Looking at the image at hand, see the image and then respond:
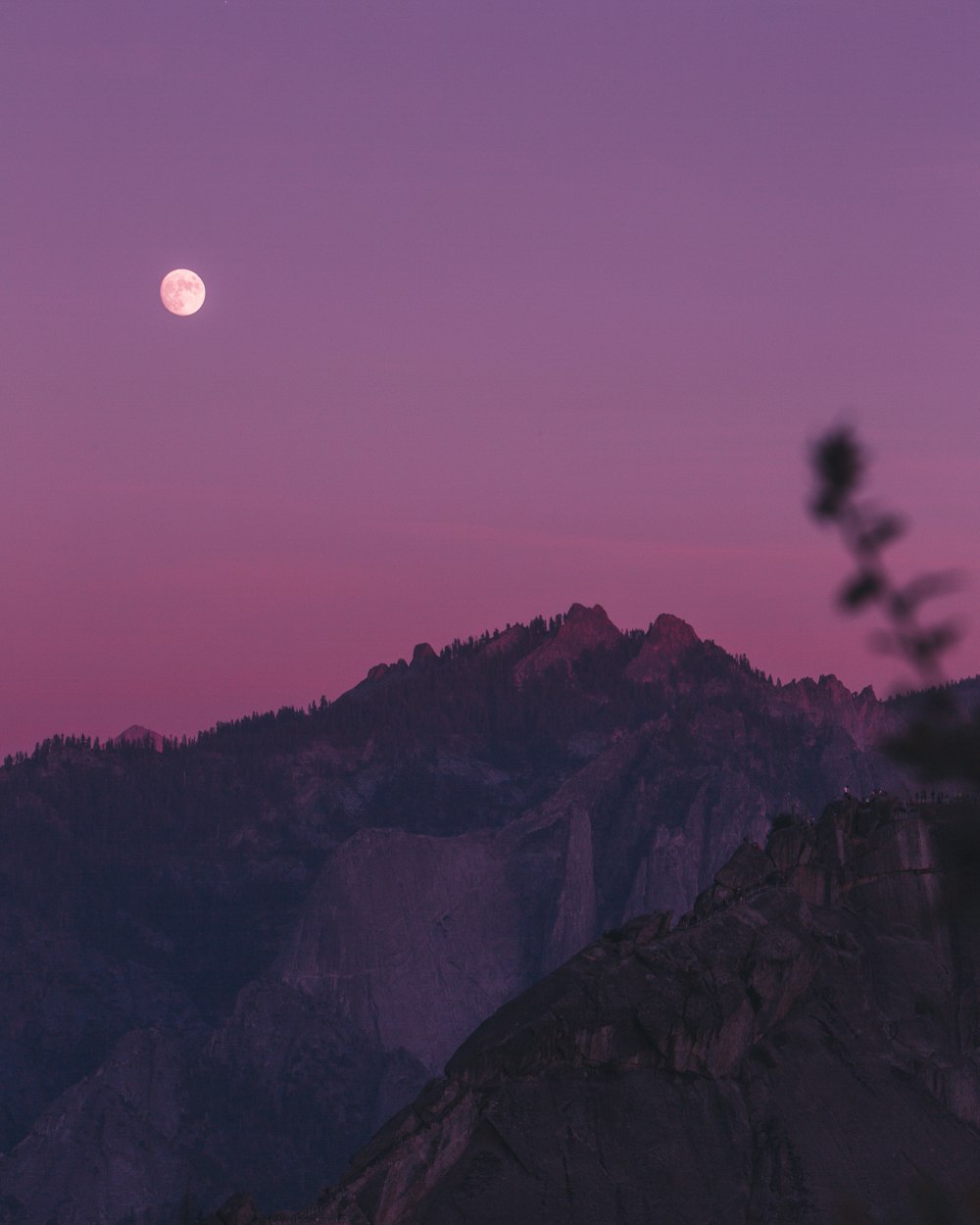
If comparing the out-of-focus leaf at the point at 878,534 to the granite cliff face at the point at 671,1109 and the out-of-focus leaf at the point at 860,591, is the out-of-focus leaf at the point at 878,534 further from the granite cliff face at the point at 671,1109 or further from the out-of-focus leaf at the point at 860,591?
the granite cliff face at the point at 671,1109

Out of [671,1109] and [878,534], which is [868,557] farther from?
[671,1109]

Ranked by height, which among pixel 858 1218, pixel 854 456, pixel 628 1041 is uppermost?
pixel 628 1041

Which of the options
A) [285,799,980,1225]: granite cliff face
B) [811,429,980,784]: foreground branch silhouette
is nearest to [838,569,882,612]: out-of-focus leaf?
[811,429,980,784]: foreground branch silhouette

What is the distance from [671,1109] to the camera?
182125 millimetres

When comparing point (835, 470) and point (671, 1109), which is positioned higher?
point (671, 1109)

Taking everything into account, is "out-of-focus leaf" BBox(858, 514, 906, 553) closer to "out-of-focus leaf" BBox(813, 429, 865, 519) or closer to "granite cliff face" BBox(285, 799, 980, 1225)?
"out-of-focus leaf" BBox(813, 429, 865, 519)

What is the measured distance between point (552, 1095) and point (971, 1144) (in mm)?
34457

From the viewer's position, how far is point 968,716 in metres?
30.5

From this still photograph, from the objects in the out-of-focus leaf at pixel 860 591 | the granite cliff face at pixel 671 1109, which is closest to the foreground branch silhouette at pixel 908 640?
the out-of-focus leaf at pixel 860 591

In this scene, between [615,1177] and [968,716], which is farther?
[615,1177]

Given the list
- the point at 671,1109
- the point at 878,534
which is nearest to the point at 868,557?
the point at 878,534

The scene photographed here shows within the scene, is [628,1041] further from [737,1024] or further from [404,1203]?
[404,1203]

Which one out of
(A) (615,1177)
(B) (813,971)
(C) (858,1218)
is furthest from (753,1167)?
(C) (858,1218)

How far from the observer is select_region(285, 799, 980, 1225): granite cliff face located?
16912 centimetres
